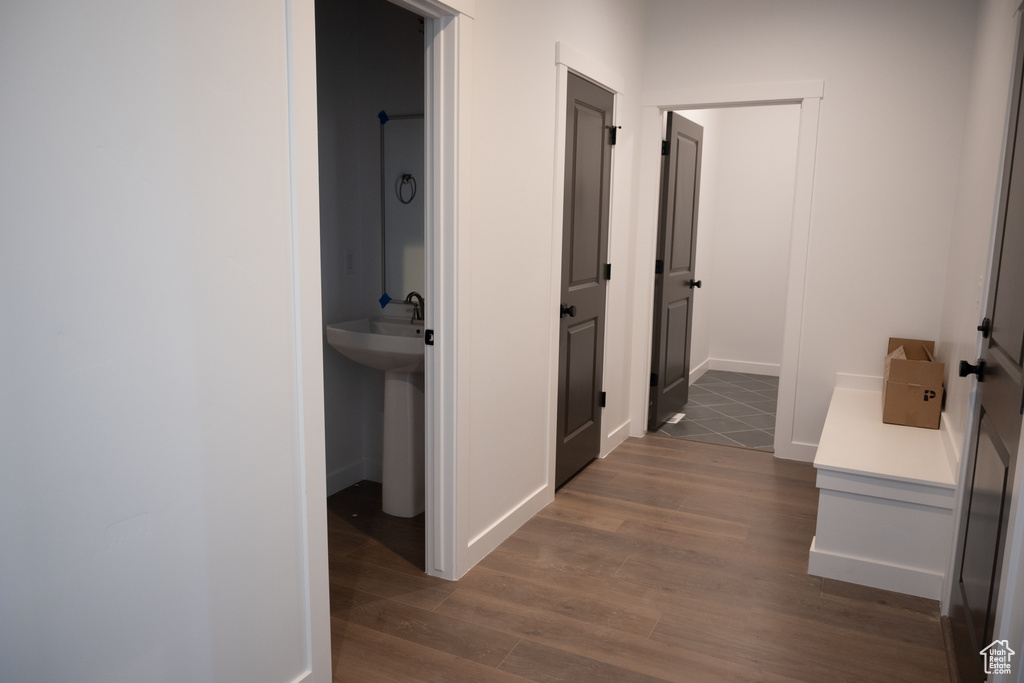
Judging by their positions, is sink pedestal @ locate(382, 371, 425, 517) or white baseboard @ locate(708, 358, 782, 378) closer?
sink pedestal @ locate(382, 371, 425, 517)

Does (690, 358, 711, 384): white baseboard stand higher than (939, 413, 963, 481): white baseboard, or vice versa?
(939, 413, 963, 481): white baseboard

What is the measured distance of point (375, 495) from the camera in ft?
12.1

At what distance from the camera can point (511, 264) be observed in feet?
9.95

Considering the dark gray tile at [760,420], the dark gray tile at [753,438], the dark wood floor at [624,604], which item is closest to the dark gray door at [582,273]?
the dark wood floor at [624,604]

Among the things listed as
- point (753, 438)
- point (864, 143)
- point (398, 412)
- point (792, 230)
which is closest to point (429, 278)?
point (398, 412)

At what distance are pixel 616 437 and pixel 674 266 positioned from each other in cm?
129

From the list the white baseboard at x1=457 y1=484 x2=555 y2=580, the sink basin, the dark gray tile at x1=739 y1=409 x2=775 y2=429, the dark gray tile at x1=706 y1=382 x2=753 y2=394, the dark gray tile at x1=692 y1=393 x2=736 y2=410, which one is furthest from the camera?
the dark gray tile at x1=706 y1=382 x2=753 y2=394

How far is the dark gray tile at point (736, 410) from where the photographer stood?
539 centimetres

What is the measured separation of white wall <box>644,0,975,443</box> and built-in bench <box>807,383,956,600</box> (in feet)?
4.25

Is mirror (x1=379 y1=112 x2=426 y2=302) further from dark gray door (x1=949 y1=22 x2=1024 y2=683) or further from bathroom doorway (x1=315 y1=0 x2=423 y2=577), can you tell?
dark gray door (x1=949 y1=22 x2=1024 y2=683)

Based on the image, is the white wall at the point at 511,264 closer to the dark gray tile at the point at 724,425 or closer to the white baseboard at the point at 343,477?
the white baseboard at the point at 343,477

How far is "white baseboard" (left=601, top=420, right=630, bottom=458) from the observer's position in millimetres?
4383

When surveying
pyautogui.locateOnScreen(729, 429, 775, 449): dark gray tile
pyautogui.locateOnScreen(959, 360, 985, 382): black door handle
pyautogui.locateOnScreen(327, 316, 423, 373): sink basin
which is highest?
pyautogui.locateOnScreen(959, 360, 985, 382): black door handle

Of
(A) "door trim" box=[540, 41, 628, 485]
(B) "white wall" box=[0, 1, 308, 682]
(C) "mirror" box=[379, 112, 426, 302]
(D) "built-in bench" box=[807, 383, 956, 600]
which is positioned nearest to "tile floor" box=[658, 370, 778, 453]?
(A) "door trim" box=[540, 41, 628, 485]
